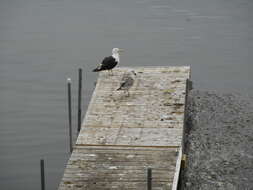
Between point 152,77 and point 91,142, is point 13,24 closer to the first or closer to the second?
point 152,77

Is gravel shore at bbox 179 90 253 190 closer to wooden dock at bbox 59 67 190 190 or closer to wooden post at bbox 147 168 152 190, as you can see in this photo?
wooden dock at bbox 59 67 190 190

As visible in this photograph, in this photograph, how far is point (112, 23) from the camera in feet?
102

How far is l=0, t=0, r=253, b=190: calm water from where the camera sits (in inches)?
706

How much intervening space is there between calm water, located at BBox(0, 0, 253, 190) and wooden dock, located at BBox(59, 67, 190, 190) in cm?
244

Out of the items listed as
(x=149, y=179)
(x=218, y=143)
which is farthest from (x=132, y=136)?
(x=218, y=143)

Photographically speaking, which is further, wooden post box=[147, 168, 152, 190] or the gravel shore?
the gravel shore

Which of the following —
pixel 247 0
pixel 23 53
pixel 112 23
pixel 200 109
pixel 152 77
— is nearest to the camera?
pixel 152 77

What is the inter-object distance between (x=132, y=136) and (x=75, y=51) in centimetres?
1363

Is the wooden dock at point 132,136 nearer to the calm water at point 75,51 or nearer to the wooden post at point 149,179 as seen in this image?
the wooden post at point 149,179

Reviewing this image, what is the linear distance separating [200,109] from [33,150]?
5210mm

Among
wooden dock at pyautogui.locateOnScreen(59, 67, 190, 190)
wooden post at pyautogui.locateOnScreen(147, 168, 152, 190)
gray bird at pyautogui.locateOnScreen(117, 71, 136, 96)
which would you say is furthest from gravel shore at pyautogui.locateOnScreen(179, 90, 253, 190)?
wooden post at pyautogui.locateOnScreen(147, 168, 152, 190)

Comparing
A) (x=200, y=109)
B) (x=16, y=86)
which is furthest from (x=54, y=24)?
(x=200, y=109)

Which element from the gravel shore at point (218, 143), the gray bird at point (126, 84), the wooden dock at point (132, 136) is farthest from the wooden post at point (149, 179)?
the gray bird at point (126, 84)

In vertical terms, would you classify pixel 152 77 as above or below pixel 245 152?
above
